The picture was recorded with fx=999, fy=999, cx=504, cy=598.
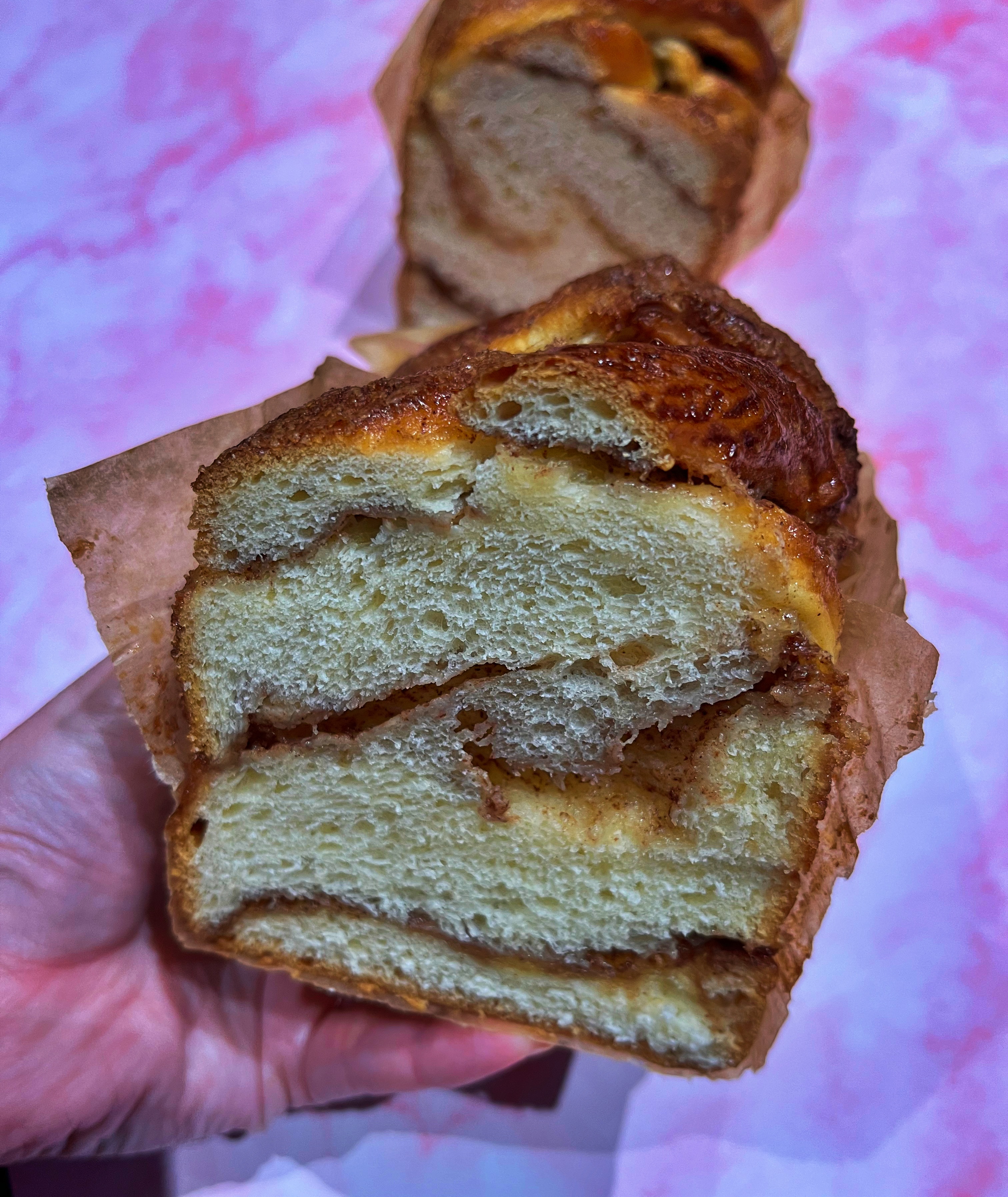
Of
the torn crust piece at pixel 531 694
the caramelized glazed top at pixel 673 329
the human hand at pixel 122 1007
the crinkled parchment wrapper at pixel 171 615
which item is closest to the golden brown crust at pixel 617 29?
the caramelized glazed top at pixel 673 329

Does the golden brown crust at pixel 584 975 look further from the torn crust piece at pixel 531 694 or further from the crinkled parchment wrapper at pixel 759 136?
the crinkled parchment wrapper at pixel 759 136

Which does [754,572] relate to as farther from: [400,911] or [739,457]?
[400,911]

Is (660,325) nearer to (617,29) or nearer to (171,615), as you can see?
(171,615)

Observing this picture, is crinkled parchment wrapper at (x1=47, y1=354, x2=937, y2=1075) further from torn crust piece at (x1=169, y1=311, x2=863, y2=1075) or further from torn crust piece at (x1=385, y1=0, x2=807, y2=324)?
torn crust piece at (x1=385, y1=0, x2=807, y2=324)

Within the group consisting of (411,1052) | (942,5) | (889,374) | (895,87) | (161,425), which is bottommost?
(411,1052)

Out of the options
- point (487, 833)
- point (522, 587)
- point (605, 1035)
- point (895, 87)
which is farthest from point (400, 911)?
point (895, 87)

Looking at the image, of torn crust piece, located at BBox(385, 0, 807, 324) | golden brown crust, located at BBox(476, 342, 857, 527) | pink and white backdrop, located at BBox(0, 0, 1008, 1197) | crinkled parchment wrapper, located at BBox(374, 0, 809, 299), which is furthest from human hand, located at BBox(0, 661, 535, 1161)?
crinkled parchment wrapper, located at BBox(374, 0, 809, 299)

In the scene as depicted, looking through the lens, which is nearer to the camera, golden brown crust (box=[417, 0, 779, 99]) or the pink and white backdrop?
the pink and white backdrop
